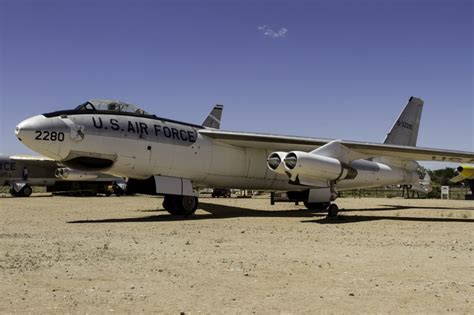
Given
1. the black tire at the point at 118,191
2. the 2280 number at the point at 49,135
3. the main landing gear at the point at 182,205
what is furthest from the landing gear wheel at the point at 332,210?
the black tire at the point at 118,191

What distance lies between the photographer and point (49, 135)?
14406 mm

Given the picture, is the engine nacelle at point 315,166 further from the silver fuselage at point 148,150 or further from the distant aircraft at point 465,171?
the distant aircraft at point 465,171

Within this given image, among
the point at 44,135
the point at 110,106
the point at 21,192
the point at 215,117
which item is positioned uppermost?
the point at 215,117

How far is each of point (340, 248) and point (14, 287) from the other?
5.94 m

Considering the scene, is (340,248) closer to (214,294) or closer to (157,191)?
(214,294)

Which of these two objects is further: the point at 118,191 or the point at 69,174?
the point at 118,191

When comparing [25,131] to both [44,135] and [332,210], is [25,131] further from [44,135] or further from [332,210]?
[332,210]

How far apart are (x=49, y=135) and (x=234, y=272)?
32.7 ft

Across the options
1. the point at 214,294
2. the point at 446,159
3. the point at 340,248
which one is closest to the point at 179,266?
the point at 214,294

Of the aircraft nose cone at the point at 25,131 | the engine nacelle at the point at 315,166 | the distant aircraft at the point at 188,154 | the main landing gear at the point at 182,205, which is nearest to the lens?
the aircraft nose cone at the point at 25,131

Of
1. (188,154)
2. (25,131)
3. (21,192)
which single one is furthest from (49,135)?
(21,192)

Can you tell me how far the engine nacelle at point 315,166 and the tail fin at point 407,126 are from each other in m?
7.76

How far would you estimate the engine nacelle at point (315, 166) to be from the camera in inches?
613

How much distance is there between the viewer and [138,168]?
53.6ft
